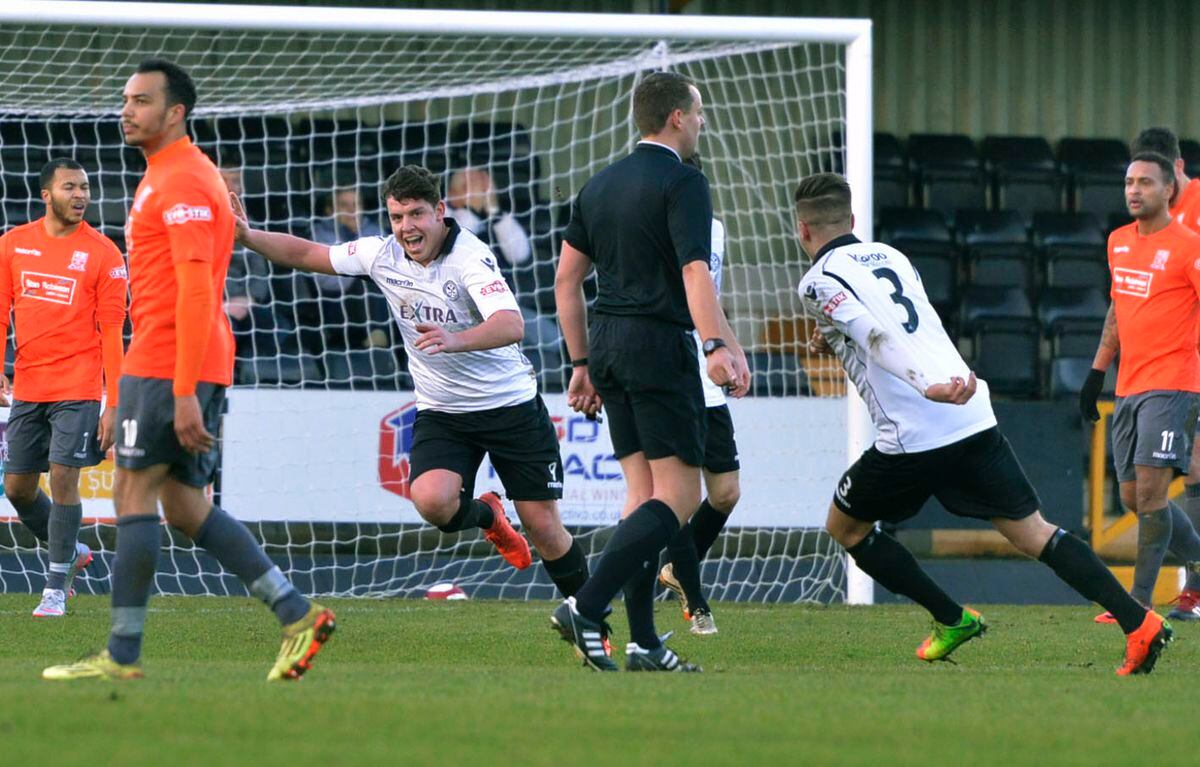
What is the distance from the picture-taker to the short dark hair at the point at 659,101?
5.71m

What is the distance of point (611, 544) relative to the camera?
5.48m

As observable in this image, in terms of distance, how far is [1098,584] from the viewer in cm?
580

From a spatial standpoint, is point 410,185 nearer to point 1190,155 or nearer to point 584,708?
point 584,708

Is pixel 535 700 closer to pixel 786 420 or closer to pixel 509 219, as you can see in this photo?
pixel 786 420

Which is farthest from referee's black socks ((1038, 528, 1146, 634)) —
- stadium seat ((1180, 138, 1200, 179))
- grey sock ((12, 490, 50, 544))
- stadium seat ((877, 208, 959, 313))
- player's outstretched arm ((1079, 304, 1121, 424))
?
stadium seat ((1180, 138, 1200, 179))

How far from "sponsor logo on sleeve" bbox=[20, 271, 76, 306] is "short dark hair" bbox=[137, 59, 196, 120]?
148 inches

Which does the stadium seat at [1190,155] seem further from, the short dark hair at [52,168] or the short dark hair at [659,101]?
the short dark hair at [659,101]

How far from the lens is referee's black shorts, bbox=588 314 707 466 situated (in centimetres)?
553

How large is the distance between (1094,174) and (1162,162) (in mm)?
7489

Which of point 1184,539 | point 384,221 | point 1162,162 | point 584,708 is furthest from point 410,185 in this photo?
point 384,221

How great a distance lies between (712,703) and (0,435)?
22.9ft

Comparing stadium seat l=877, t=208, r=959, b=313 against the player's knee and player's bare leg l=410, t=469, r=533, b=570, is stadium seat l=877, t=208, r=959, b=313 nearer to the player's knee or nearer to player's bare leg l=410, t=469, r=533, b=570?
player's bare leg l=410, t=469, r=533, b=570

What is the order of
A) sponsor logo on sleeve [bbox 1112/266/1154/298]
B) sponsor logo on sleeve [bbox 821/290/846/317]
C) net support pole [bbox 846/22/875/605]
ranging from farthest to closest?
net support pole [bbox 846/22/875/605] → sponsor logo on sleeve [bbox 1112/266/1154/298] → sponsor logo on sleeve [bbox 821/290/846/317]

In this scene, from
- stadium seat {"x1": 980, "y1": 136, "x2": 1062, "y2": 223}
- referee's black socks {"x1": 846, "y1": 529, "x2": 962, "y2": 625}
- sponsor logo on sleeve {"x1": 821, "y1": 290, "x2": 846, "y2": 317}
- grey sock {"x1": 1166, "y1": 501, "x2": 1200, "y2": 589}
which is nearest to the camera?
sponsor logo on sleeve {"x1": 821, "y1": 290, "x2": 846, "y2": 317}
